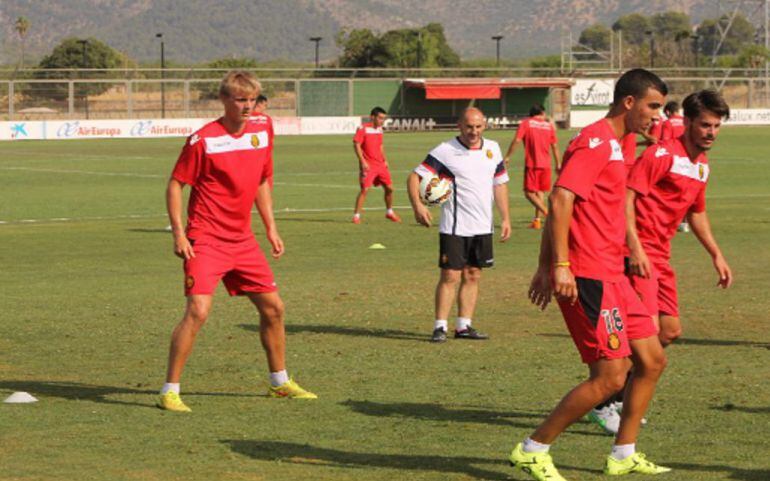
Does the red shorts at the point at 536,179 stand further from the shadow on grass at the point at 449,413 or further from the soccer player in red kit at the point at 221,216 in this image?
the shadow on grass at the point at 449,413

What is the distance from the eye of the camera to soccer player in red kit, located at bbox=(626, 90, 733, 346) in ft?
28.9

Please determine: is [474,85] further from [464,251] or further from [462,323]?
[462,323]

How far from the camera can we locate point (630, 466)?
305 inches

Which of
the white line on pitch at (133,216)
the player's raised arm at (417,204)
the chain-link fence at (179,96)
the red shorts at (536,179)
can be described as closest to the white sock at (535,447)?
the player's raised arm at (417,204)

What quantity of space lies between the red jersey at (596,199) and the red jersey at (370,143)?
1838cm

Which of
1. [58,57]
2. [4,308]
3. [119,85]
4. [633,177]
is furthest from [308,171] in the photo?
[58,57]

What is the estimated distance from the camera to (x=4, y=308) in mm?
14680

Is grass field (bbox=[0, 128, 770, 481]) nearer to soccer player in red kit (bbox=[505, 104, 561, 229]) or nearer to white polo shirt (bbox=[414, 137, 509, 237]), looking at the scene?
white polo shirt (bbox=[414, 137, 509, 237])

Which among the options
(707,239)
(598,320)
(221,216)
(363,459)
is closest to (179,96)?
(221,216)

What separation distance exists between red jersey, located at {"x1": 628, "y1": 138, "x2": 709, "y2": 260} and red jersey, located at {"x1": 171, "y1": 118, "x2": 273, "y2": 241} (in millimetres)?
2518

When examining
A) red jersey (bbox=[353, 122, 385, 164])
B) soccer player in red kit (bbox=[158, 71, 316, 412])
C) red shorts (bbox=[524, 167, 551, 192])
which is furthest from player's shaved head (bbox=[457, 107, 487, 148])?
red jersey (bbox=[353, 122, 385, 164])

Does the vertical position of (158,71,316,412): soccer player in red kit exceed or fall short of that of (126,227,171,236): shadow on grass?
it exceeds it

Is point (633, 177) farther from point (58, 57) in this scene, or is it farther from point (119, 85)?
point (58, 57)

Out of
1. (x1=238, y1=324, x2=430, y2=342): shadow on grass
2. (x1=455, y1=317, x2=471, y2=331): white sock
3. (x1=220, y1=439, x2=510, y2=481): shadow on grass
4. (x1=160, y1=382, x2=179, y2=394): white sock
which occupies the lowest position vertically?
(x1=238, y1=324, x2=430, y2=342): shadow on grass
